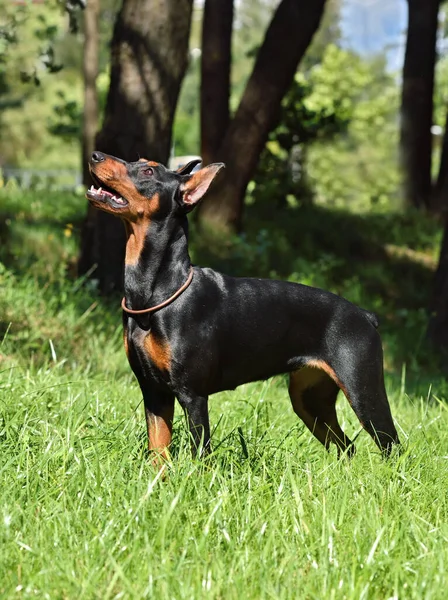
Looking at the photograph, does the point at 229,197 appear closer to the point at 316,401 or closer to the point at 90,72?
the point at 316,401

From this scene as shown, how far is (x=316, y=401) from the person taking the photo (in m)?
5.51

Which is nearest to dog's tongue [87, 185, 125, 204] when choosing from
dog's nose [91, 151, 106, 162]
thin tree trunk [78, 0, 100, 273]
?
dog's nose [91, 151, 106, 162]

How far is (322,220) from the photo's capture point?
14406 mm

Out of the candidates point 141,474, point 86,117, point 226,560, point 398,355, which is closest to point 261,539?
point 226,560

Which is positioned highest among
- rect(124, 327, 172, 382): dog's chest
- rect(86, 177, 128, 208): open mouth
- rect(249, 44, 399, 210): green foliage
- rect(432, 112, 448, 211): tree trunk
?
rect(86, 177, 128, 208): open mouth

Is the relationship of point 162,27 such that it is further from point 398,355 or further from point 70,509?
point 70,509

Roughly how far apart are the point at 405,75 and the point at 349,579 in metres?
14.2

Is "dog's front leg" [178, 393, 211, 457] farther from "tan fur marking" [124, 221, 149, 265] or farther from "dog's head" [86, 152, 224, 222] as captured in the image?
"dog's head" [86, 152, 224, 222]

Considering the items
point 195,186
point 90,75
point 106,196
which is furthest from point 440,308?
point 90,75

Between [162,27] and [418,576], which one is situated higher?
[162,27]

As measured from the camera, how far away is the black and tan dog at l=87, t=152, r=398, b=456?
462 centimetres

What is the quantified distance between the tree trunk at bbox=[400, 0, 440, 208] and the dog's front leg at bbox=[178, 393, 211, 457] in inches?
500

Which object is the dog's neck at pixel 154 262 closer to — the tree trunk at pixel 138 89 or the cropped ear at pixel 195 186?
the cropped ear at pixel 195 186

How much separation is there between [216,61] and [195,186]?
9329 millimetres
